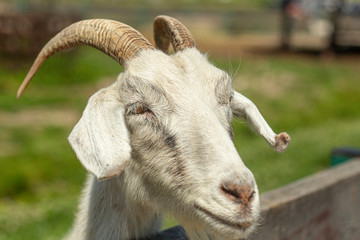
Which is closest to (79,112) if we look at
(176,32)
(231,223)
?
(176,32)

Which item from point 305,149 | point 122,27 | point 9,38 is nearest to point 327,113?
point 305,149

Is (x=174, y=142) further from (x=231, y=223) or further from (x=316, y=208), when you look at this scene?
(x=316, y=208)

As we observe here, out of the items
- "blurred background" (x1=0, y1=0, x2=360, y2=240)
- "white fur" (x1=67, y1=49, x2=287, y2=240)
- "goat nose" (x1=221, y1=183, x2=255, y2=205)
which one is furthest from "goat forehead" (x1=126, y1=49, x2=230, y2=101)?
"goat nose" (x1=221, y1=183, x2=255, y2=205)

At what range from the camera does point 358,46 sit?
20.4 meters

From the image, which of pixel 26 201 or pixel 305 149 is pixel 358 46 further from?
pixel 26 201

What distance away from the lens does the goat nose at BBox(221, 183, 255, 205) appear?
216 centimetres

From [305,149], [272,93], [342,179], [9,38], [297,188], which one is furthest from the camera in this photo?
[9,38]

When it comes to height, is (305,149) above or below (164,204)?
below

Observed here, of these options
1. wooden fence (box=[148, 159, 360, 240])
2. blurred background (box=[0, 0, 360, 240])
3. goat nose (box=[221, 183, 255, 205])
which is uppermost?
goat nose (box=[221, 183, 255, 205])

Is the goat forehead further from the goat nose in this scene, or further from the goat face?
the goat nose

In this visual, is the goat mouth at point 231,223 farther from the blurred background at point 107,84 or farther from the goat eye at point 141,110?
the blurred background at point 107,84

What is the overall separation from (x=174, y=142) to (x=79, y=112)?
920 cm

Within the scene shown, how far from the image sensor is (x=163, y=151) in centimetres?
249

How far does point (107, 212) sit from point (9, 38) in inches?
520
